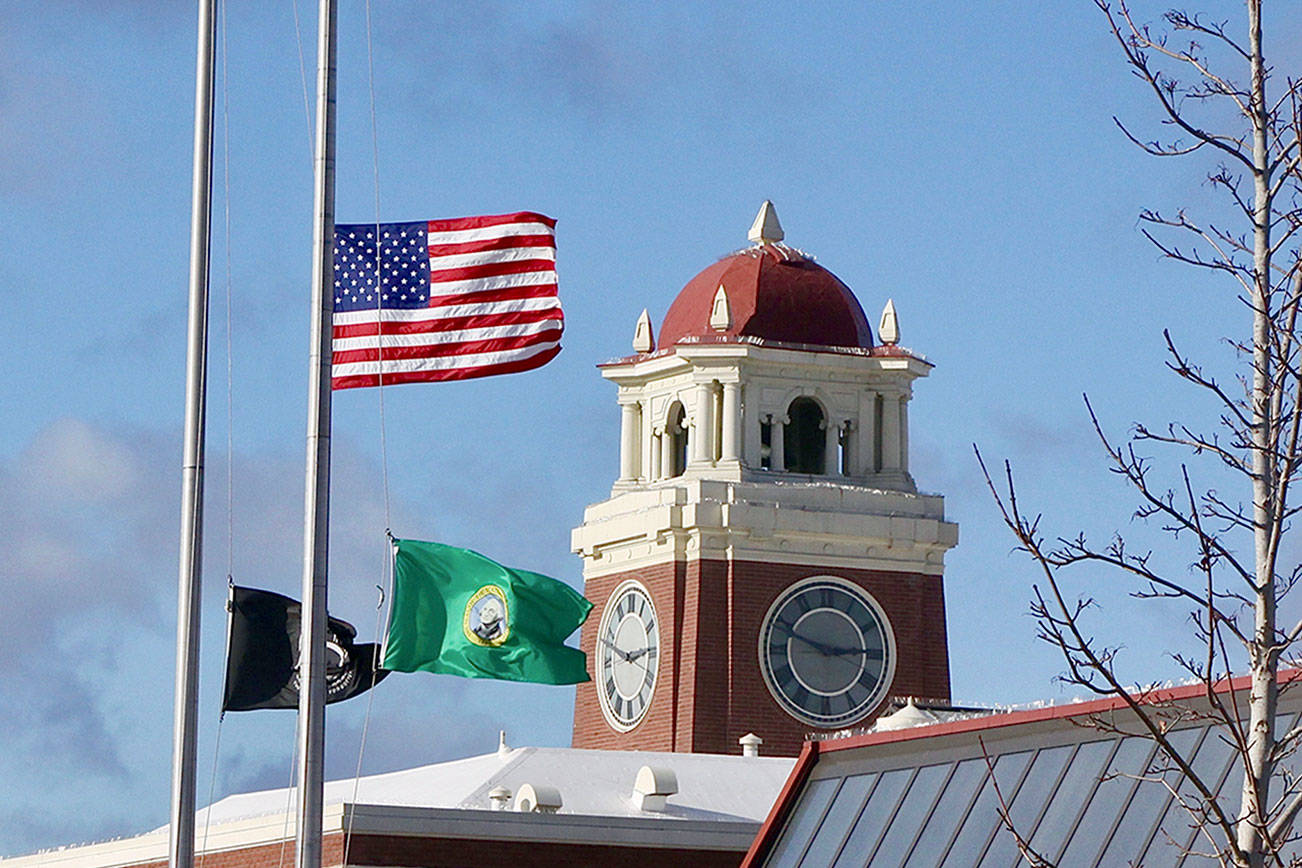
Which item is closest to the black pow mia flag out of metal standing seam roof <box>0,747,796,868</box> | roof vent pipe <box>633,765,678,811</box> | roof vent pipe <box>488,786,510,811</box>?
metal standing seam roof <box>0,747,796,868</box>

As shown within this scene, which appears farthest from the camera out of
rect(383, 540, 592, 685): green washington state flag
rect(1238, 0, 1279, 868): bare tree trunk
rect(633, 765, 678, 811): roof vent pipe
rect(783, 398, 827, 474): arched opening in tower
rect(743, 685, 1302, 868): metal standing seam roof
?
rect(783, 398, 827, 474): arched opening in tower

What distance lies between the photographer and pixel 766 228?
74188 mm

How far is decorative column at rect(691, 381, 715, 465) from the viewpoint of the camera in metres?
72.9

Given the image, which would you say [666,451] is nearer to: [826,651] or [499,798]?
[826,651]

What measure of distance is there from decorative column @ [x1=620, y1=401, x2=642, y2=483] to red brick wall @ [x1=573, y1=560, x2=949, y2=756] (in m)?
2.85

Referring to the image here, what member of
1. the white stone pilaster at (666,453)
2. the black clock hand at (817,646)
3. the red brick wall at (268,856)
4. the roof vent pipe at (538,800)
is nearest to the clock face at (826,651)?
the black clock hand at (817,646)

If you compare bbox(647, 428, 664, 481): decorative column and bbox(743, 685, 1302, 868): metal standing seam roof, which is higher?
bbox(647, 428, 664, 481): decorative column

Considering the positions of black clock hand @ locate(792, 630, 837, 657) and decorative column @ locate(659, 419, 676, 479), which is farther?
decorative column @ locate(659, 419, 676, 479)

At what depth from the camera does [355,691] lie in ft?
109

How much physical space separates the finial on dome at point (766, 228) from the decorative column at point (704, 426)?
3.87 m

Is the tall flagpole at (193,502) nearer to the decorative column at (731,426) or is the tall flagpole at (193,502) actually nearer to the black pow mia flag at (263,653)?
the black pow mia flag at (263,653)

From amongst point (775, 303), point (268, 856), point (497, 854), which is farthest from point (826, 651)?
point (497, 854)

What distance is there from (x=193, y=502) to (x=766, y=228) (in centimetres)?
4467

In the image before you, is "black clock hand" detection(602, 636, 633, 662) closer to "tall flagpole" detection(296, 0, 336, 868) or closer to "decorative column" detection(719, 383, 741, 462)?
"decorative column" detection(719, 383, 741, 462)
